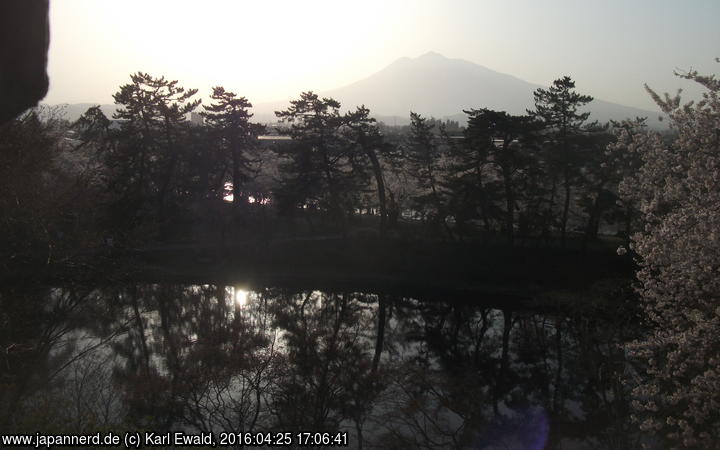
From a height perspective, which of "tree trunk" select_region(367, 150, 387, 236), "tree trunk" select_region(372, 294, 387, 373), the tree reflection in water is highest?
"tree trunk" select_region(367, 150, 387, 236)

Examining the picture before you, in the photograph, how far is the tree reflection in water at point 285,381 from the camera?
10.5 meters

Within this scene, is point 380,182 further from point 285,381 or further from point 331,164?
point 285,381

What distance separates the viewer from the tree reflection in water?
10.5 m

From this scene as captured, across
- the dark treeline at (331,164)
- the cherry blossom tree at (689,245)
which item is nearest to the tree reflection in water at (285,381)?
the cherry blossom tree at (689,245)

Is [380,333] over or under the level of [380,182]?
under

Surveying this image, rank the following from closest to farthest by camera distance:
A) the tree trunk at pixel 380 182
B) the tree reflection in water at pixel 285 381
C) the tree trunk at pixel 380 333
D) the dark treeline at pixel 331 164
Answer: the tree reflection in water at pixel 285 381, the tree trunk at pixel 380 333, the dark treeline at pixel 331 164, the tree trunk at pixel 380 182

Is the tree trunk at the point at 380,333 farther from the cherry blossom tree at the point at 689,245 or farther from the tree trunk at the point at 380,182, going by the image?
the cherry blossom tree at the point at 689,245

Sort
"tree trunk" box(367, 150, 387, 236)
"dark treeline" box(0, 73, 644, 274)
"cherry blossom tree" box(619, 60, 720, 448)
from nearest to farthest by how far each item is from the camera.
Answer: "cherry blossom tree" box(619, 60, 720, 448) → "dark treeline" box(0, 73, 644, 274) → "tree trunk" box(367, 150, 387, 236)

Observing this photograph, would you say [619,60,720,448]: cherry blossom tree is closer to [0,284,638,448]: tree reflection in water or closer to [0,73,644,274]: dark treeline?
[0,284,638,448]: tree reflection in water

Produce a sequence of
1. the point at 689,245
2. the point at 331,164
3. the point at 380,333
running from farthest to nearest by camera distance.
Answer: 1. the point at 331,164
2. the point at 380,333
3. the point at 689,245

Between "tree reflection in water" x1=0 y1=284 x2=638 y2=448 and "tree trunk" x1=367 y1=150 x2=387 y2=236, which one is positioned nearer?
"tree reflection in water" x1=0 y1=284 x2=638 y2=448

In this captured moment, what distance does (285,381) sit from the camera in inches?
542

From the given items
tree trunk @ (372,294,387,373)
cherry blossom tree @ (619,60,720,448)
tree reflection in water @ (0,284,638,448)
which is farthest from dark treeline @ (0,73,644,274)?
cherry blossom tree @ (619,60,720,448)

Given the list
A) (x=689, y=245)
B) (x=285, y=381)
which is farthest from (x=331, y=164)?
(x=689, y=245)
